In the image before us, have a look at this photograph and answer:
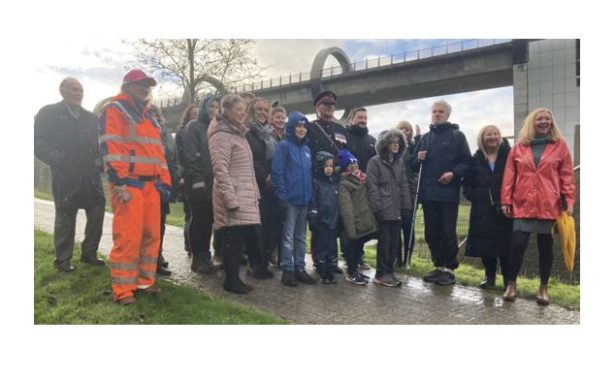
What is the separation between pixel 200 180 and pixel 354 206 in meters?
1.67

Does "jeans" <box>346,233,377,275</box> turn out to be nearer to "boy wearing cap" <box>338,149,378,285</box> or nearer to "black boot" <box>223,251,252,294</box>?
"boy wearing cap" <box>338,149,378,285</box>

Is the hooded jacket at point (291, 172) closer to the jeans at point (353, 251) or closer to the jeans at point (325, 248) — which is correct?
the jeans at point (325, 248)

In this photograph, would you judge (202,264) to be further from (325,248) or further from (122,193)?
(122,193)

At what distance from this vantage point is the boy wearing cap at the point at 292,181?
4.43 m

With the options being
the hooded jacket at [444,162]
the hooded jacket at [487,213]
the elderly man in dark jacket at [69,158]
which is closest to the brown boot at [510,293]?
the hooded jacket at [487,213]

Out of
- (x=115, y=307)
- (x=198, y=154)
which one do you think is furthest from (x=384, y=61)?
(x=115, y=307)

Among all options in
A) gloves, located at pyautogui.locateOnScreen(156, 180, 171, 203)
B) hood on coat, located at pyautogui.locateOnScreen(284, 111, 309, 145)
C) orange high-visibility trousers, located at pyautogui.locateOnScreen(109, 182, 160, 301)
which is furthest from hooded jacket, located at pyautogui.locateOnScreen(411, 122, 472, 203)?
orange high-visibility trousers, located at pyautogui.locateOnScreen(109, 182, 160, 301)

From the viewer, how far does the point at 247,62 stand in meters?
5.30

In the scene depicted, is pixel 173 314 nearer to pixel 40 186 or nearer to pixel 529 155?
pixel 40 186

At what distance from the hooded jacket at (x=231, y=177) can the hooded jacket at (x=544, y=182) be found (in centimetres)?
257

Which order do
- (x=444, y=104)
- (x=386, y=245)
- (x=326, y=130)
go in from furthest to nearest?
(x=326, y=130) → (x=444, y=104) → (x=386, y=245)

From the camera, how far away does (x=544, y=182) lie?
4055mm

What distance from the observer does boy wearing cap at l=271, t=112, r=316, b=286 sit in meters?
4.43

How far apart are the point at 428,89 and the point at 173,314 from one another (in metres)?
4.64
